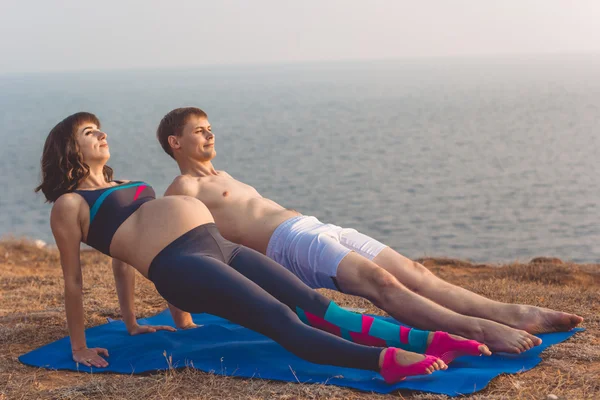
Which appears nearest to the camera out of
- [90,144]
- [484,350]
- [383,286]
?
[484,350]

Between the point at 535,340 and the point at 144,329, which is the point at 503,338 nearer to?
the point at 535,340

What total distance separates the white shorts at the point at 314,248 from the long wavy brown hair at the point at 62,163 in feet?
4.81

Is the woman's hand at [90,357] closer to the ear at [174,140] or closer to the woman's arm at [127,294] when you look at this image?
the woman's arm at [127,294]

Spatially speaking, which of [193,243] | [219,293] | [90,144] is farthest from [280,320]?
[90,144]

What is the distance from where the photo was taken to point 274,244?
17.5 feet

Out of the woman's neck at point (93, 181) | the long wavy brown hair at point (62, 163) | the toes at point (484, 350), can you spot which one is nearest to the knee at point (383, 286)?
the toes at point (484, 350)

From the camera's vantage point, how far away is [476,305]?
4.87m

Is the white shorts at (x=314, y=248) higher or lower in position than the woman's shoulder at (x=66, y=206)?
lower

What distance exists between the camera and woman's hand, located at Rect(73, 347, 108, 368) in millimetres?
4824

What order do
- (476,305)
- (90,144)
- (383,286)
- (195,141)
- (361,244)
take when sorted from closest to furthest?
1. (383,286)
2. (476,305)
3. (90,144)
4. (361,244)
5. (195,141)

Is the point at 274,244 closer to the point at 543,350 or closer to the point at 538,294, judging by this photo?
the point at 543,350

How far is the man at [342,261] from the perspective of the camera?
15.2 feet

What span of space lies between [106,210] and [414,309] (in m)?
2.13

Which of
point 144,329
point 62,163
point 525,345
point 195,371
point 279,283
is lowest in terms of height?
point 144,329
